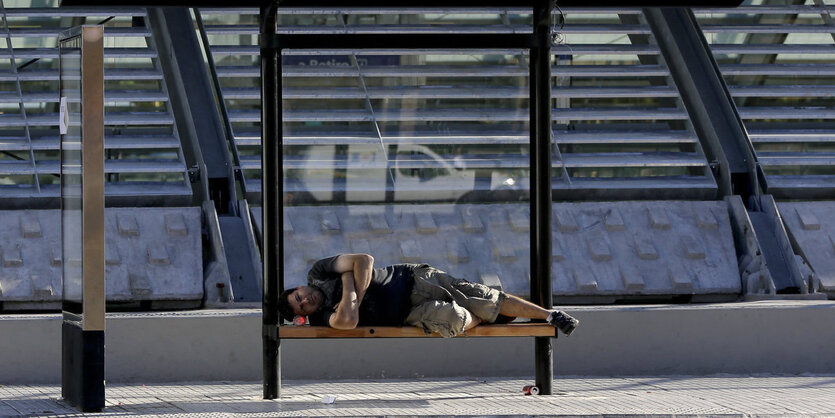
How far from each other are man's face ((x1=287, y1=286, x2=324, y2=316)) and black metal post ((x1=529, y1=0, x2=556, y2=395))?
4.51 ft

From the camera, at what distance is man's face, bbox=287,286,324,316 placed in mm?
8586

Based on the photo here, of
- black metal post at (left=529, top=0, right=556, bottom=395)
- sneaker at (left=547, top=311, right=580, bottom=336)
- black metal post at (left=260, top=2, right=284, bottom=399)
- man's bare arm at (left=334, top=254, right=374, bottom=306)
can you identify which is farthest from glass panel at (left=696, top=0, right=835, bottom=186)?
black metal post at (left=260, top=2, right=284, bottom=399)

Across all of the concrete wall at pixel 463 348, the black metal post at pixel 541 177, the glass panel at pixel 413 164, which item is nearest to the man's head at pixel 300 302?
the concrete wall at pixel 463 348

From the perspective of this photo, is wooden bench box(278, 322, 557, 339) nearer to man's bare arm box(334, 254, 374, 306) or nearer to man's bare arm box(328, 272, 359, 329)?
man's bare arm box(328, 272, 359, 329)

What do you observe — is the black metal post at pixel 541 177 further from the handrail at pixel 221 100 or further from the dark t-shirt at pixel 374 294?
the handrail at pixel 221 100

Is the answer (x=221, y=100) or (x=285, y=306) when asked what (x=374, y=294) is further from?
(x=221, y=100)

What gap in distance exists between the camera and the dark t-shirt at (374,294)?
865 centimetres

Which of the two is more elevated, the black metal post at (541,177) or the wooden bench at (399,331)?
the black metal post at (541,177)

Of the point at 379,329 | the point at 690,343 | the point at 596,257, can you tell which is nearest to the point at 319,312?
the point at 379,329

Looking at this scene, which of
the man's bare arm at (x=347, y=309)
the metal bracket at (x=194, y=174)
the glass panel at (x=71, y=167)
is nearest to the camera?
the glass panel at (x=71, y=167)

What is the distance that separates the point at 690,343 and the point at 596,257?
3021 millimetres

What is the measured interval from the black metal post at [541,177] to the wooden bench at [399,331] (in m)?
0.19

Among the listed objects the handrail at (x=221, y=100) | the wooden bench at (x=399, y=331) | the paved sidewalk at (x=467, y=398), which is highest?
the handrail at (x=221, y=100)

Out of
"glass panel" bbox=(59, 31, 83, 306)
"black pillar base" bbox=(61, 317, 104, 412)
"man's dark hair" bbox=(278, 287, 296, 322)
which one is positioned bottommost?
"black pillar base" bbox=(61, 317, 104, 412)
